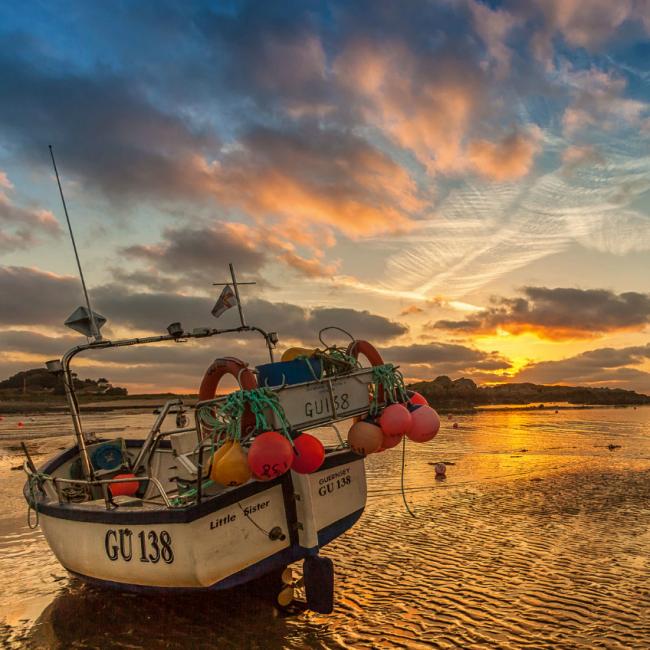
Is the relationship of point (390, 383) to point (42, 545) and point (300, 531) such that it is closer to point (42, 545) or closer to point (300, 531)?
point (300, 531)

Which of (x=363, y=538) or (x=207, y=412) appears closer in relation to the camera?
(x=207, y=412)

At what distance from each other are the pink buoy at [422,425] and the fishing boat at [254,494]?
6 centimetres

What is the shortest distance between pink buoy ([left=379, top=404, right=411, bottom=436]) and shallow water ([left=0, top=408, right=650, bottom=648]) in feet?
7.91

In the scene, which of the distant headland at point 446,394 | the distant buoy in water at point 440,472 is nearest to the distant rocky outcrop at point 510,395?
the distant headland at point 446,394

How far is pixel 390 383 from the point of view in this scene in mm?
7914

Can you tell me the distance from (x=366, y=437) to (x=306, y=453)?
1.19 m

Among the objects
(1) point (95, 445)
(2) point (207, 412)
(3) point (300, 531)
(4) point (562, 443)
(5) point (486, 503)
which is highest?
(2) point (207, 412)

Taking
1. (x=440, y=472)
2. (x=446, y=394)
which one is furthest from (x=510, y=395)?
(x=440, y=472)

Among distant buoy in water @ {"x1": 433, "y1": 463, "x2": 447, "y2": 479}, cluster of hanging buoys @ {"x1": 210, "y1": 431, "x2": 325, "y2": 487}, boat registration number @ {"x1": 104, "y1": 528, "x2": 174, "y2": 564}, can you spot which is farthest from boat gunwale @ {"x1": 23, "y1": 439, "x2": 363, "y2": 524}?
distant buoy in water @ {"x1": 433, "y1": 463, "x2": 447, "y2": 479}

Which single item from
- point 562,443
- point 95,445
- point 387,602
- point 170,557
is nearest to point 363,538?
point 387,602

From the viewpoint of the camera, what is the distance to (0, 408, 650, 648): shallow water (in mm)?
6613

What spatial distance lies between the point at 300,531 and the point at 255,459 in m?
1.94

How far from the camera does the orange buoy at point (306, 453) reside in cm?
655

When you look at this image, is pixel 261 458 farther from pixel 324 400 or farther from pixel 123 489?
pixel 123 489
